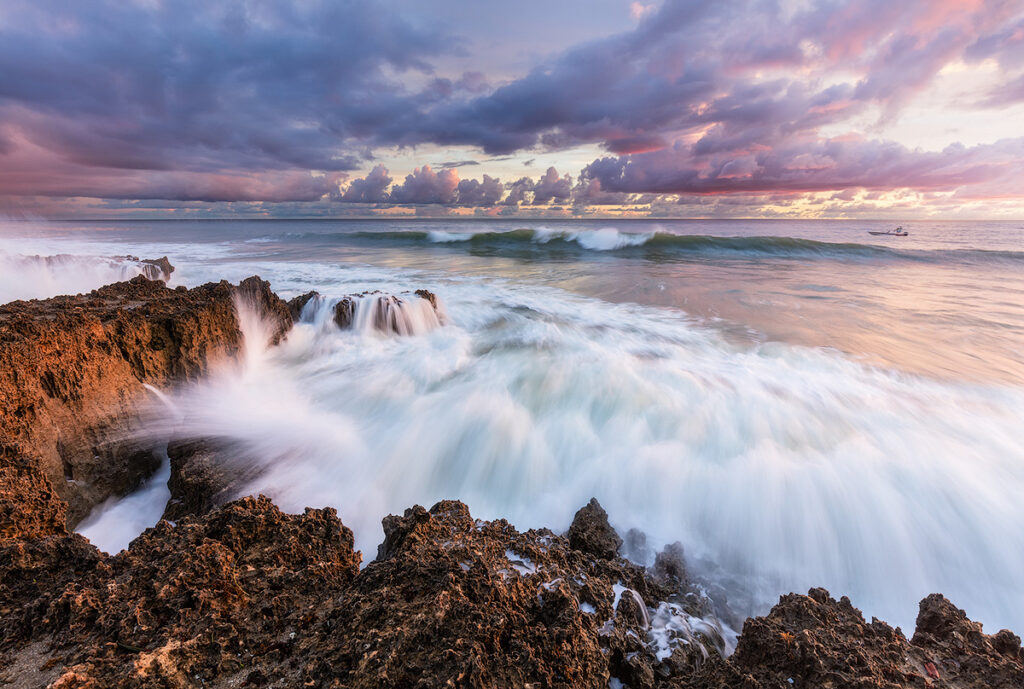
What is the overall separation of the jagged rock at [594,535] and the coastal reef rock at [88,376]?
3478mm

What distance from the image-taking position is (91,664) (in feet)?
4.80

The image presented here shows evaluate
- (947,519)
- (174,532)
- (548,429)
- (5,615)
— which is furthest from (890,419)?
(5,615)

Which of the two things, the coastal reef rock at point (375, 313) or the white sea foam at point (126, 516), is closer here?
the white sea foam at point (126, 516)

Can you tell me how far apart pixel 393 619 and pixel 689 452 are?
12.5 feet

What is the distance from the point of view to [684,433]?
496 cm

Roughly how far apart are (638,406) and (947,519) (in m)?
2.95

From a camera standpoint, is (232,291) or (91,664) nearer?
(91,664)

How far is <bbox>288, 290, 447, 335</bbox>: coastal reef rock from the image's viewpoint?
816cm

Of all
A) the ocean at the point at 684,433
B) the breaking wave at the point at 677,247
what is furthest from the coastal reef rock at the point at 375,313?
the breaking wave at the point at 677,247

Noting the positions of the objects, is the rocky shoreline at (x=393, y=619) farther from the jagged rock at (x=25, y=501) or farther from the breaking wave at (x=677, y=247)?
the breaking wave at (x=677, y=247)

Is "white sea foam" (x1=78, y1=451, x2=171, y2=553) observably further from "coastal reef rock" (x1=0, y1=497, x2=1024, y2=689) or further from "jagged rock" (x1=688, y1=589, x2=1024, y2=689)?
"jagged rock" (x1=688, y1=589, x2=1024, y2=689)

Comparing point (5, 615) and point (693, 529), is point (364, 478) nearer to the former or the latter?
point (5, 615)

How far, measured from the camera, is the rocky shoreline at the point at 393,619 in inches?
60.3

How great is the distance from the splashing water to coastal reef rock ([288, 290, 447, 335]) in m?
0.93
